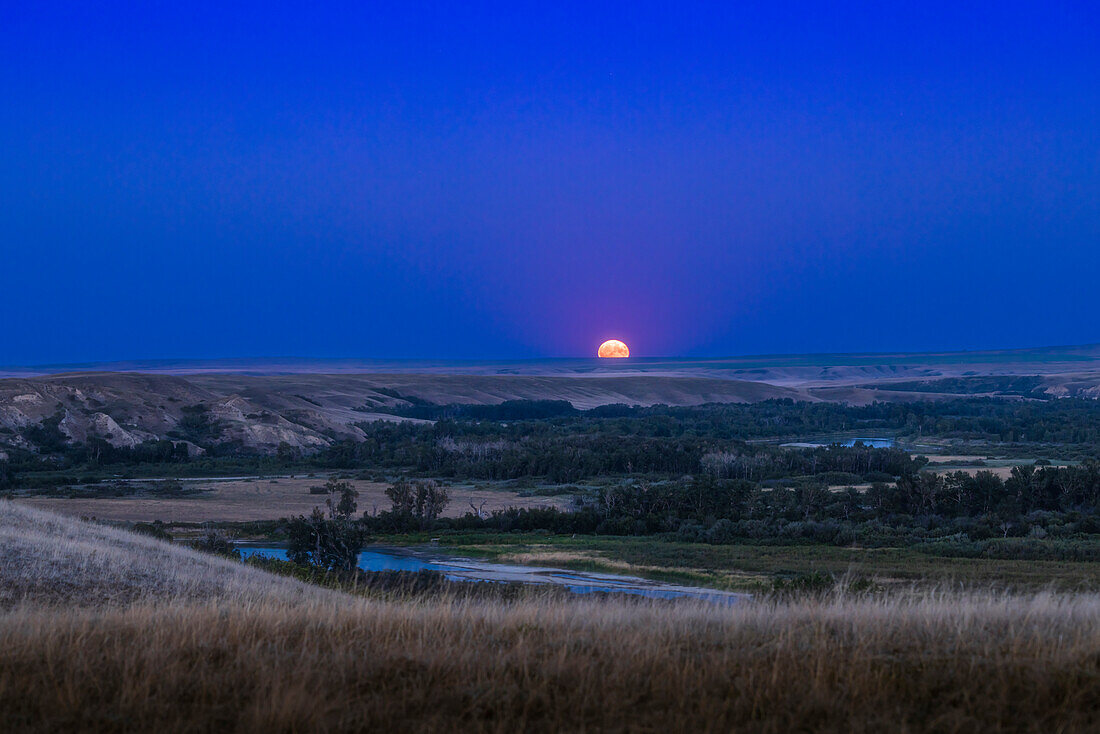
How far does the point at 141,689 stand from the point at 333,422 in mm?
78940

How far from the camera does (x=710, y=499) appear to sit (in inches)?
1524

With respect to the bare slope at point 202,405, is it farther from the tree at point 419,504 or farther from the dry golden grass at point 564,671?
the dry golden grass at point 564,671

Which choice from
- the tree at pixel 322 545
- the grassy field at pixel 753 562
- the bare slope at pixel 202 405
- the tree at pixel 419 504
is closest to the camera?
the grassy field at pixel 753 562

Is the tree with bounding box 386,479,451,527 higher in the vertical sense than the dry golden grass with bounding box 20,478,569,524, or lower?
higher

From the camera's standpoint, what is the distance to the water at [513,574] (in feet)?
72.2

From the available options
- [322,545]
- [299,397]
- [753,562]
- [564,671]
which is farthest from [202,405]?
[564,671]

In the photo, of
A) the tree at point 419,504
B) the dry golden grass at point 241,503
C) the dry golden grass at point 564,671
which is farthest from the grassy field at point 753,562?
the dry golden grass at point 564,671

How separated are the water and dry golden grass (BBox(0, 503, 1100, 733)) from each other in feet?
43.6

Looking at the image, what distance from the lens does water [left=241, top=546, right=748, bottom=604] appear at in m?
22.0

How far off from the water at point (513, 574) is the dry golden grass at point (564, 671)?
13.3 m

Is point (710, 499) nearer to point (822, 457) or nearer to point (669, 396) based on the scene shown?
point (822, 457)

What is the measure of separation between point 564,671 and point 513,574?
20893 millimetres

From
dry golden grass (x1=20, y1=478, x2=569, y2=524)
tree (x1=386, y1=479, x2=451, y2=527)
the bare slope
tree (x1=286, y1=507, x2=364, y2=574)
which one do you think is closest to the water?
tree (x1=286, y1=507, x2=364, y2=574)

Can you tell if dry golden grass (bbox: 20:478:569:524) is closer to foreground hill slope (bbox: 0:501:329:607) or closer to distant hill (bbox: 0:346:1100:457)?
distant hill (bbox: 0:346:1100:457)
